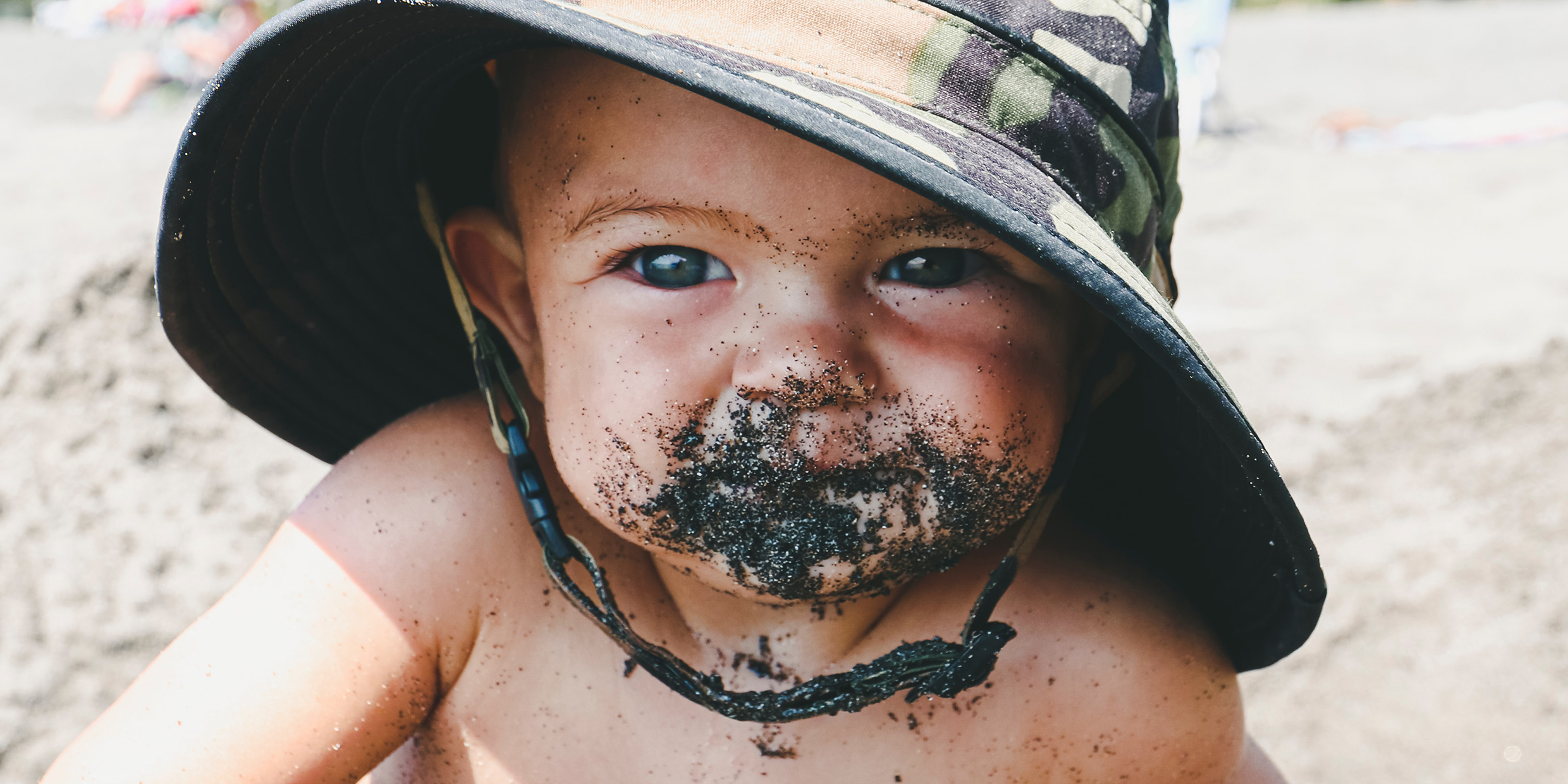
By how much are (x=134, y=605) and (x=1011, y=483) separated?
58.1 inches

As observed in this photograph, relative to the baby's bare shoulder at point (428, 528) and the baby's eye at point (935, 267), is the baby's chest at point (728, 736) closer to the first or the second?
the baby's bare shoulder at point (428, 528)

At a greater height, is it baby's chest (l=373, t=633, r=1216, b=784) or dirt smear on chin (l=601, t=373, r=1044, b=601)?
dirt smear on chin (l=601, t=373, r=1044, b=601)

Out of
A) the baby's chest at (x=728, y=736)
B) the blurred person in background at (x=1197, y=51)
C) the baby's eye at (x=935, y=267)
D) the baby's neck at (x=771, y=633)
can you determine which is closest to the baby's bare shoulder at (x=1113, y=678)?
the baby's chest at (x=728, y=736)

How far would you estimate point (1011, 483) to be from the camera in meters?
1.01

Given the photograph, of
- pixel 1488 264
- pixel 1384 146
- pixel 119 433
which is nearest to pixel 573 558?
pixel 119 433

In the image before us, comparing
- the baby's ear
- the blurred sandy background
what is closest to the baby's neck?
the baby's ear

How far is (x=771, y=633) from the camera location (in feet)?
3.98

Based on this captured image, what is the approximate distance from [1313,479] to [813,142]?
166cm

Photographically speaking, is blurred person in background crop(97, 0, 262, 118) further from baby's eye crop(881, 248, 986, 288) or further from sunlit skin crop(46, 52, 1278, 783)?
baby's eye crop(881, 248, 986, 288)

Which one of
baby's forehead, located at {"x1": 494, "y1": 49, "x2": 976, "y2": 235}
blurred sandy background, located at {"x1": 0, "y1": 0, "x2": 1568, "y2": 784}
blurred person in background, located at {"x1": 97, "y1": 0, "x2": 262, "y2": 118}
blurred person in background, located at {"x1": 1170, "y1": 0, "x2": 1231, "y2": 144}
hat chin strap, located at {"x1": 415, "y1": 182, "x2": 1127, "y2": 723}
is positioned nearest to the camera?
baby's forehead, located at {"x1": 494, "y1": 49, "x2": 976, "y2": 235}

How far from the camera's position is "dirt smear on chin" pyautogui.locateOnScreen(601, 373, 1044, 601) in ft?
3.05

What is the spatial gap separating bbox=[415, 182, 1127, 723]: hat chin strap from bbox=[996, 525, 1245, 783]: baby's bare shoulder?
6cm

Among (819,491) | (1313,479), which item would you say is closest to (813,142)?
(819,491)

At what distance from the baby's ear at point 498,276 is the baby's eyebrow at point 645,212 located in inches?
7.3
